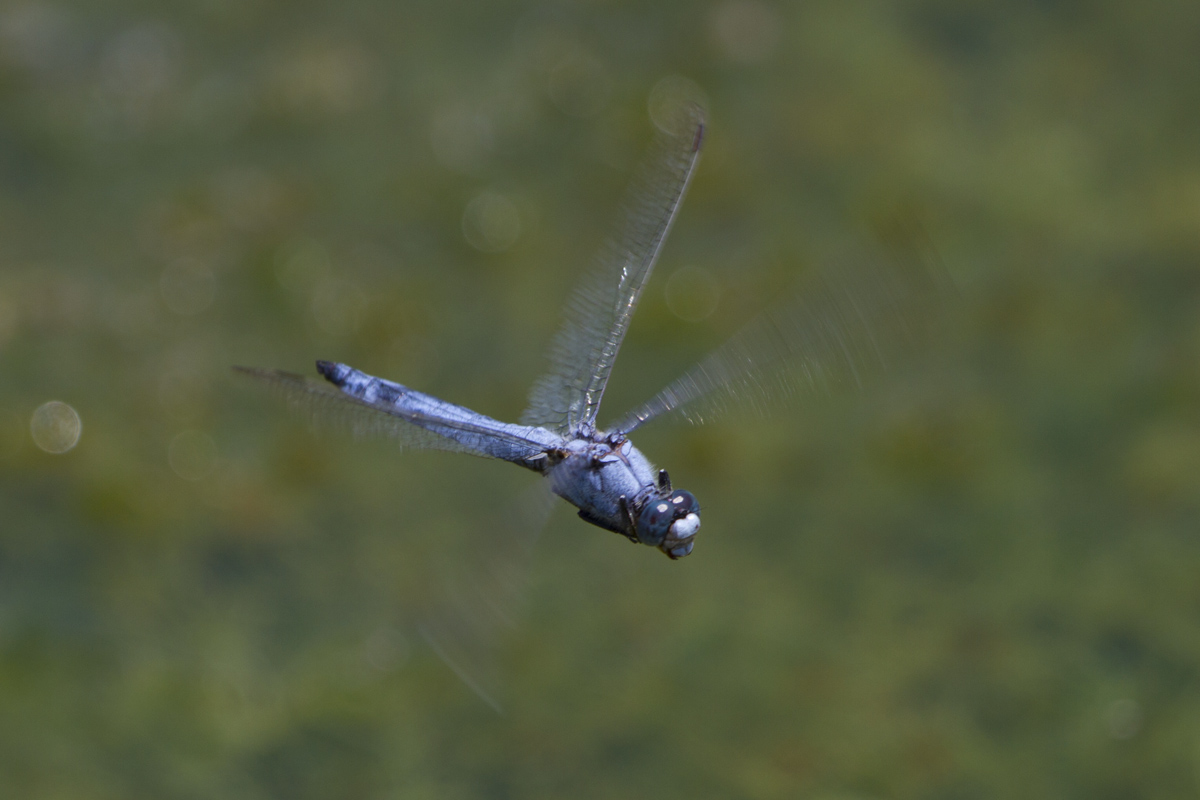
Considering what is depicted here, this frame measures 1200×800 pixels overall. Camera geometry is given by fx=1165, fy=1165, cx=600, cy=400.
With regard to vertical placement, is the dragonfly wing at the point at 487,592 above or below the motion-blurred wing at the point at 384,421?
below

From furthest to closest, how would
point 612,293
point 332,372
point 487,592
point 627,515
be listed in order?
1. point 332,372
2. point 612,293
3. point 627,515
4. point 487,592

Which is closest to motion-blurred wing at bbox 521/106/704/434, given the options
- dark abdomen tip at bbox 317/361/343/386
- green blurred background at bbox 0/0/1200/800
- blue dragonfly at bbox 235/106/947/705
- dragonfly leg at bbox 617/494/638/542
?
blue dragonfly at bbox 235/106/947/705

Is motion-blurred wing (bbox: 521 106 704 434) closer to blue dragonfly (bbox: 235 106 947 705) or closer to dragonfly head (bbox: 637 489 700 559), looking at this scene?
blue dragonfly (bbox: 235 106 947 705)

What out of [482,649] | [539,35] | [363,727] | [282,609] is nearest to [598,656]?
[363,727]

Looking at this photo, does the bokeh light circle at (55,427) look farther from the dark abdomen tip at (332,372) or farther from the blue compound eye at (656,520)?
the blue compound eye at (656,520)

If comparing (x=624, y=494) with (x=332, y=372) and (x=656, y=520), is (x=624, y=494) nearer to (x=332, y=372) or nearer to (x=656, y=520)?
(x=656, y=520)

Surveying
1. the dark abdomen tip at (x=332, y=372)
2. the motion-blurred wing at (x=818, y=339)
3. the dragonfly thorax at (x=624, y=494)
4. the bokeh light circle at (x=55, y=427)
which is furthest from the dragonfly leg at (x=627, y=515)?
the bokeh light circle at (x=55, y=427)

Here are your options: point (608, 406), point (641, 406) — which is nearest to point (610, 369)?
point (641, 406)
